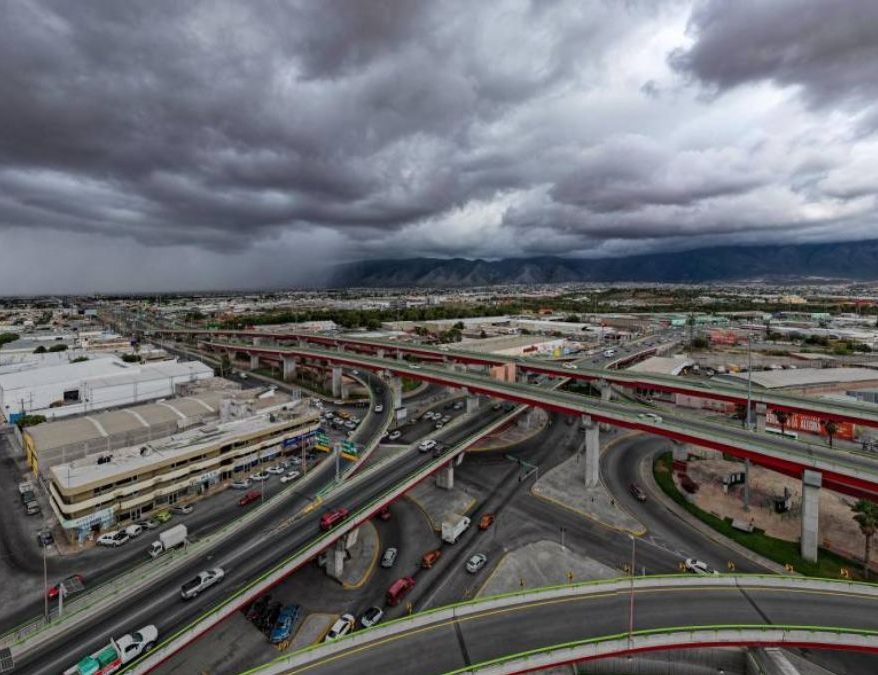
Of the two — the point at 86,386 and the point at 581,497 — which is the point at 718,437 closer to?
the point at 581,497

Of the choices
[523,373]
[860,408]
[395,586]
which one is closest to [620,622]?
[395,586]

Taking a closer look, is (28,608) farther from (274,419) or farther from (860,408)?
(860,408)

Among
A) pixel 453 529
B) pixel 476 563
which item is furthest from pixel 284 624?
pixel 453 529

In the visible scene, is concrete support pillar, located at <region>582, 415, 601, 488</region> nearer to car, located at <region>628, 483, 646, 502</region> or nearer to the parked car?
car, located at <region>628, 483, 646, 502</region>

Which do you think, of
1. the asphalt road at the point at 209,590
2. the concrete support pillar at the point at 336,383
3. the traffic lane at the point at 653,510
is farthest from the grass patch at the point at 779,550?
the concrete support pillar at the point at 336,383

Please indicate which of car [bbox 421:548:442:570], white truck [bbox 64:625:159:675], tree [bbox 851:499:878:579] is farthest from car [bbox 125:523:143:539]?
tree [bbox 851:499:878:579]
